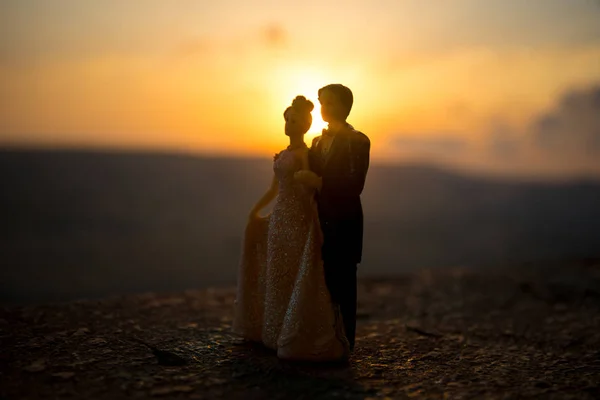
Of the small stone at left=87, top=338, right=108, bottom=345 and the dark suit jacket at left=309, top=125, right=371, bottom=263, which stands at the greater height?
the dark suit jacket at left=309, top=125, right=371, bottom=263

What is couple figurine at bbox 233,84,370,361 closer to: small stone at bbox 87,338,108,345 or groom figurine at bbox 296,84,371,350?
groom figurine at bbox 296,84,371,350

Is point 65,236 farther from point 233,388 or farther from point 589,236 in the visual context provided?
point 589,236

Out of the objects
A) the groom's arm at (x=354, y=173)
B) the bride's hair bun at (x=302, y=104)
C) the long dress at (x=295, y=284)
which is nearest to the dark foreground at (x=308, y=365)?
the long dress at (x=295, y=284)

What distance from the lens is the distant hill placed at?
53.6 feet

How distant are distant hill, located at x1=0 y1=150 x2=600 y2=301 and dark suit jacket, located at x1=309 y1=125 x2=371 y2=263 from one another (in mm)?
9540

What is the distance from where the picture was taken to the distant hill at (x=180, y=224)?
16328 mm

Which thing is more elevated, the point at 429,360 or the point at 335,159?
the point at 335,159

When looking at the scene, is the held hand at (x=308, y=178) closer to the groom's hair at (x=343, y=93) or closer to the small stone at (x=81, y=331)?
the groom's hair at (x=343, y=93)

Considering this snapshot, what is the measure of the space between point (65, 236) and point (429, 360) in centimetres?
1779

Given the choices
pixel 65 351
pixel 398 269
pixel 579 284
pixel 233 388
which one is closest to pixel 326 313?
pixel 233 388

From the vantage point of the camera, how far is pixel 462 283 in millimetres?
10891

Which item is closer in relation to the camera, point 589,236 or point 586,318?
point 586,318

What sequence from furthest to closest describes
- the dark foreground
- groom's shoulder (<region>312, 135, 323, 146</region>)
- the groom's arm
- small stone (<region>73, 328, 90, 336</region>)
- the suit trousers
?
small stone (<region>73, 328, 90, 336</region>)
groom's shoulder (<region>312, 135, 323, 146</region>)
the suit trousers
the groom's arm
the dark foreground

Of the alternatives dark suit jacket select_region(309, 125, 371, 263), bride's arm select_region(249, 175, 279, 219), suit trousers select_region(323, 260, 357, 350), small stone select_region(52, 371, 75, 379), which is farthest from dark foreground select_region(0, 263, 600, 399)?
bride's arm select_region(249, 175, 279, 219)
